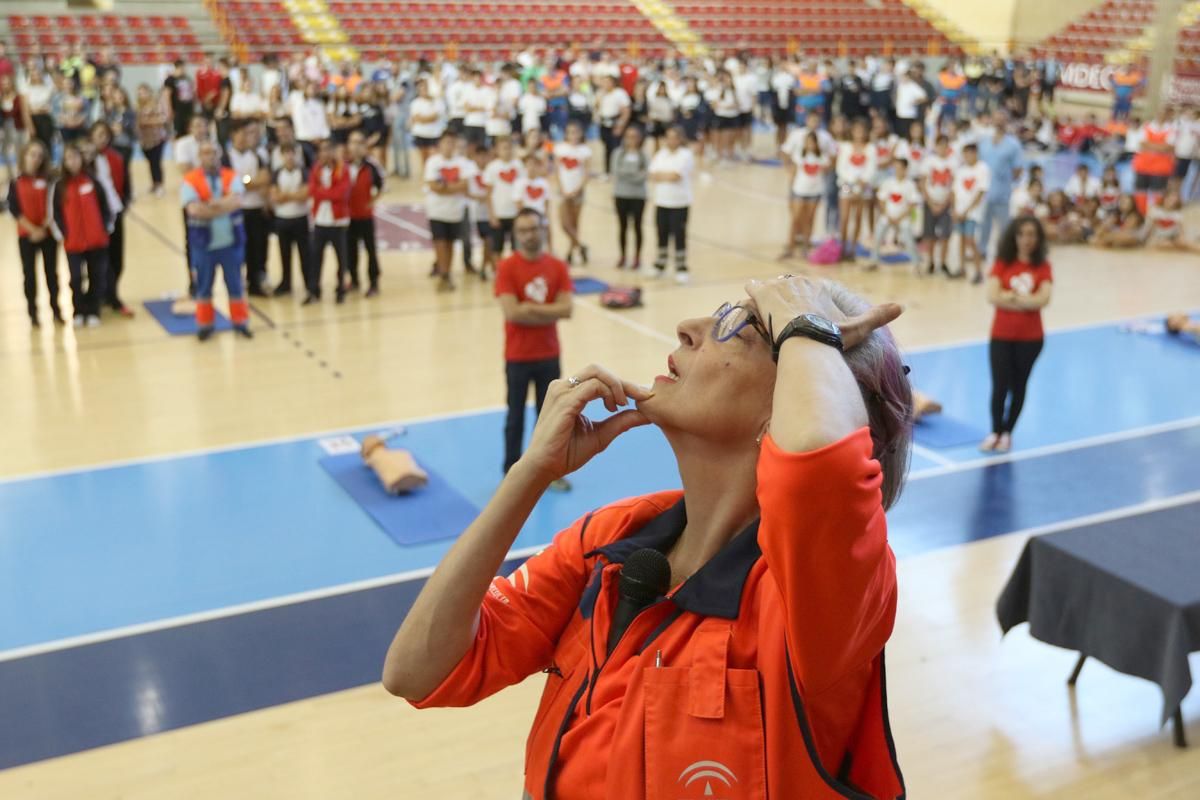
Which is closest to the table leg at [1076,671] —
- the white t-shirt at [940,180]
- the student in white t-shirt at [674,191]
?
the student in white t-shirt at [674,191]

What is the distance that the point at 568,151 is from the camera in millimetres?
13555

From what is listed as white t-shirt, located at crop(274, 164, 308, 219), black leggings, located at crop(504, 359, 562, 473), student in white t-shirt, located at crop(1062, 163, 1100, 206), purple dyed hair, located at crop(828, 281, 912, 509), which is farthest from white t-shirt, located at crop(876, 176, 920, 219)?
purple dyed hair, located at crop(828, 281, 912, 509)

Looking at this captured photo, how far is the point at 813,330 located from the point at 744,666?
1.76ft

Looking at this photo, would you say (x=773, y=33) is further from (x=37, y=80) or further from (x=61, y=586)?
(x=61, y=586)

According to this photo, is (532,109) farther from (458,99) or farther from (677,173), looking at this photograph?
(677,173)

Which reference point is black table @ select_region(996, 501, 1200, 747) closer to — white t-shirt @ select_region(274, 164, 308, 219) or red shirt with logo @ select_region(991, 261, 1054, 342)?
red shirt with logo @ select_region(991, 261, 1054, 342)

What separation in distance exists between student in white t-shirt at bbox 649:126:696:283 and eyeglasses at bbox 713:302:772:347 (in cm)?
1105

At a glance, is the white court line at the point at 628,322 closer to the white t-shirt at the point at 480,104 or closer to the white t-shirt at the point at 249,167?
the white t-shirt at the point at 249,167

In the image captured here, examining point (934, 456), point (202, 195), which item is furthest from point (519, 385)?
point (202, 195)

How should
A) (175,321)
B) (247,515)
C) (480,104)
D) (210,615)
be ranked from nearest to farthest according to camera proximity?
1. (210,615)
2. (247,515)
3. (175,321)
4. (480,104)

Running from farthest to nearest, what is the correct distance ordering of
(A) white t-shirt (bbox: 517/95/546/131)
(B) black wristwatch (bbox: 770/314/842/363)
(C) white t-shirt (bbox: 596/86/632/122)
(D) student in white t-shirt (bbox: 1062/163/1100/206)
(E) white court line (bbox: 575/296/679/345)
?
(C) white t-shirt (bbox: 596/86/632/122)
(A) white t-shirt (bbox: 517/95/546/131)
(D) student in white t-shirt (bbox: 1062/163/1100/206)
(E) white court line (bbox: 575/296/679/345)
(B) black wristwatch (bbox: 770/314/842/363)

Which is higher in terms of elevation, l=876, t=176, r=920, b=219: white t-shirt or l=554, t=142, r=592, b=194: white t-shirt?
l=554, t=142, r=592, b=194: white t-shirt

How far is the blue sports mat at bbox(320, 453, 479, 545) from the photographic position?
23.2ft

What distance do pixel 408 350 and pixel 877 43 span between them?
26.2 metres
